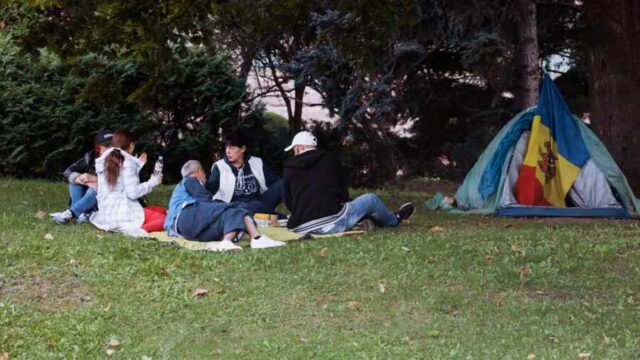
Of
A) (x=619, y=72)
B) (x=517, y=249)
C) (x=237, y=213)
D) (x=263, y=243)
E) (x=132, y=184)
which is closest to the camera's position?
(x=517, y=249)

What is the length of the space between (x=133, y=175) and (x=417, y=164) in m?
9.81

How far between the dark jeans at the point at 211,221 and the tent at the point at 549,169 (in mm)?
4147

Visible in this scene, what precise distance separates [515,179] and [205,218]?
15.6ft

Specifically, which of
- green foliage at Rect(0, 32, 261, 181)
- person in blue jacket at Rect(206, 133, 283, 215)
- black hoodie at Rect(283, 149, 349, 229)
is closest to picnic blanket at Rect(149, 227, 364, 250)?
black hoodie at Rect(283, 149, 349, 229)

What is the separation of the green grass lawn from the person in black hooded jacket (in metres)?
0.38

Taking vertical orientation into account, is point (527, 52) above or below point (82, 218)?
above

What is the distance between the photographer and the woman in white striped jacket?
9.88m

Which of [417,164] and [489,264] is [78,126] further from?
[489,264]

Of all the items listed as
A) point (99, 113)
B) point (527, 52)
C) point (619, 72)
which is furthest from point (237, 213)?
point (527, 52)

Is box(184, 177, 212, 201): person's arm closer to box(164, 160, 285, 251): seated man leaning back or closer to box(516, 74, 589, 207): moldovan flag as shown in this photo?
box(164, 160, 285, 251): seated man leaning back

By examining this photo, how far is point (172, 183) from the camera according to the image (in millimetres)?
A: 16281

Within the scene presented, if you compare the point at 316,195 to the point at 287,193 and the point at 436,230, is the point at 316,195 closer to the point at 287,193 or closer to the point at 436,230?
the point at 287,193

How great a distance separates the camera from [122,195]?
1001 centimetres

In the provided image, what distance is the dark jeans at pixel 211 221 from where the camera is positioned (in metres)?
9.01
